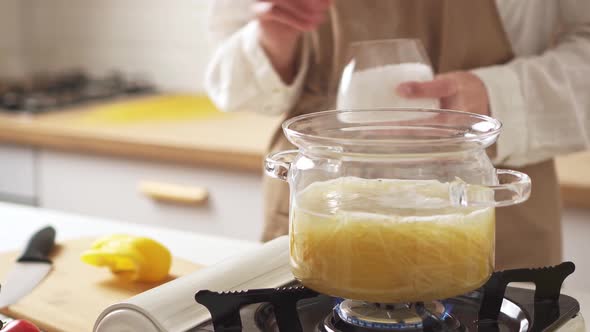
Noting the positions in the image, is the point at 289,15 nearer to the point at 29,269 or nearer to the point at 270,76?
the point at 270,76

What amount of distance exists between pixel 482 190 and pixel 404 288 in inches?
3.4

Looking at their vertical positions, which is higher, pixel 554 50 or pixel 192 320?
pixel 554 50

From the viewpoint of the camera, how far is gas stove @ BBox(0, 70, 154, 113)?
2186mm

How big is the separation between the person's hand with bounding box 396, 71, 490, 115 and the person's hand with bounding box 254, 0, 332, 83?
0.16 metres

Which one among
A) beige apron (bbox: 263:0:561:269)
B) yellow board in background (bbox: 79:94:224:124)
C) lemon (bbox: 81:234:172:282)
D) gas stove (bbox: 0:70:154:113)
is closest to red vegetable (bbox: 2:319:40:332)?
lemon (bbox: 81:234:172:282)

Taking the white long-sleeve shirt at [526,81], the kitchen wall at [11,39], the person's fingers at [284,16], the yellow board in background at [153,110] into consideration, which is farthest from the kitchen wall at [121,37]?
the person's fingers at [284,16]

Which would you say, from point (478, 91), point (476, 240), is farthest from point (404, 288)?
point (478, 91)

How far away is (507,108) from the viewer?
102 cm

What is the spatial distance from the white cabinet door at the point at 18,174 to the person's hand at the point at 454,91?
1.37 metres

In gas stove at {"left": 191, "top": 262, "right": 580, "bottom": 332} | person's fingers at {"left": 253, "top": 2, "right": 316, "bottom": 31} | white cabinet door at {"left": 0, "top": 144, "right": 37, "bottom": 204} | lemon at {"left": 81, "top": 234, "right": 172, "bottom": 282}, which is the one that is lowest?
white cabinet door at {"left": 0, "top": 144, "right": 37, "bottom": 204}

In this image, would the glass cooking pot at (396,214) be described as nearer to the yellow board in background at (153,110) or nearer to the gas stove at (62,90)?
the yellow board in background at (153,110)

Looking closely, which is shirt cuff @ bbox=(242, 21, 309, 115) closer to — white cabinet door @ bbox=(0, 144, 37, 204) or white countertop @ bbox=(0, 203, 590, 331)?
white countertop @ bbox=(0, 203, 590, 331)

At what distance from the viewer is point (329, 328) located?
57 cm

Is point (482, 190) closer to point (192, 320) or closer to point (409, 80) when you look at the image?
point (192, 320)
